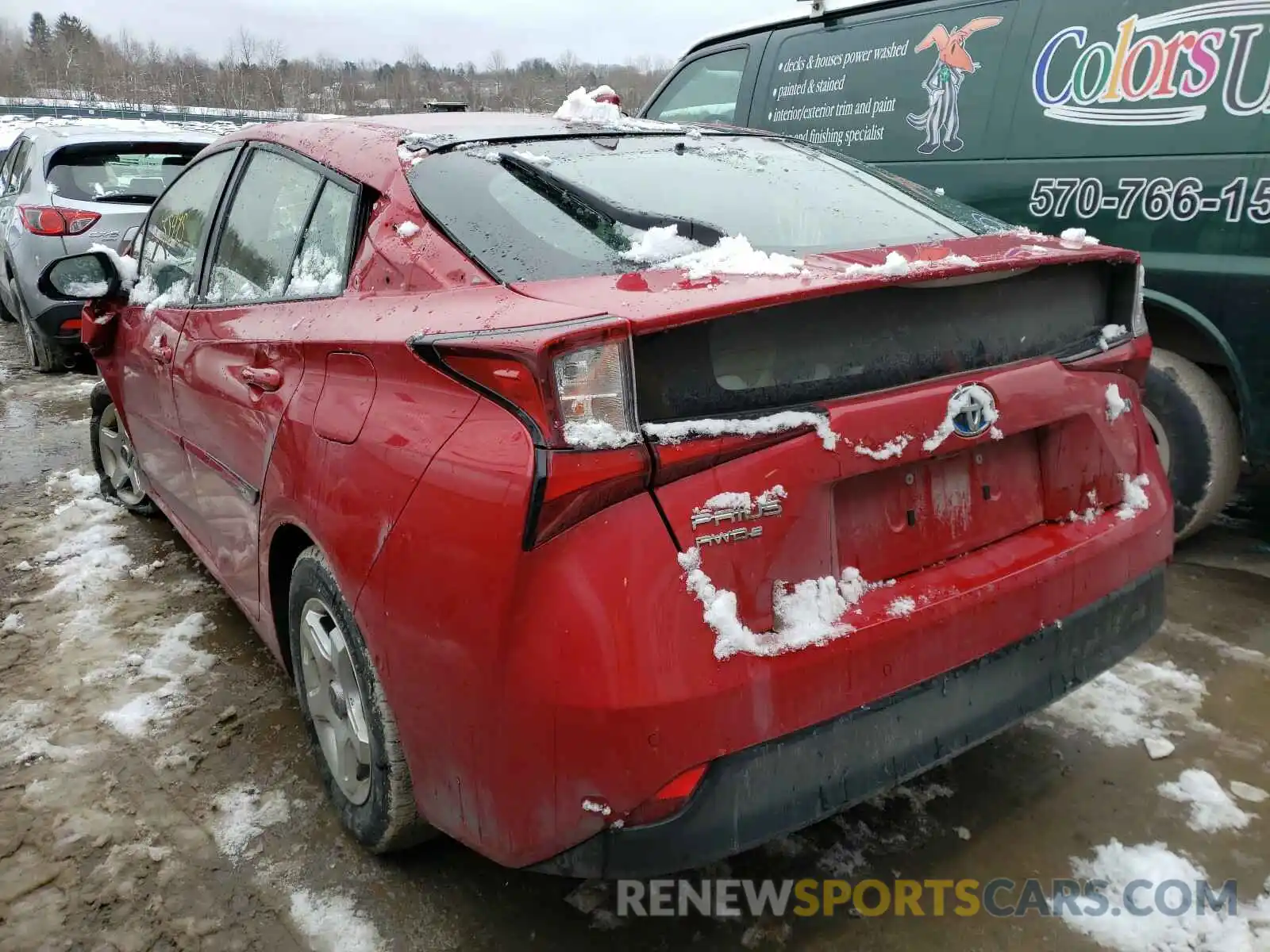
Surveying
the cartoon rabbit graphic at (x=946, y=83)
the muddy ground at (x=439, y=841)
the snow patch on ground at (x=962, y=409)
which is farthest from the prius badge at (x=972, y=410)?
the cartoon rabbit graphic at (x=946, y=83)

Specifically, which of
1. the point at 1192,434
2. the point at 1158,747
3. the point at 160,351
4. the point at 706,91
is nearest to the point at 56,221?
the point at 160,351

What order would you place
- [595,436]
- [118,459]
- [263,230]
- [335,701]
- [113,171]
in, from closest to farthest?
[595,436] < [335,701] < [263,230] < [118,459] < [113,171]

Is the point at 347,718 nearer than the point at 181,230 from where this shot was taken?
Yes

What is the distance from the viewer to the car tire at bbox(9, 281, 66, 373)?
6953 mm

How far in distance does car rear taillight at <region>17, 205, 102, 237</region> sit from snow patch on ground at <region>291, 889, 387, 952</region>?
19.6 feet

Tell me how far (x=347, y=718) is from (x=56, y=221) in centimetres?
591

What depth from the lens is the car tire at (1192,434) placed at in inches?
132

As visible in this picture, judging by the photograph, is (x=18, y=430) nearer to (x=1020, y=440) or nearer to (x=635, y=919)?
(x=635, y=919)

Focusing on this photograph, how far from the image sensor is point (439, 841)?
222cm

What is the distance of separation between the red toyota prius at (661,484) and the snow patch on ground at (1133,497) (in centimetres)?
1

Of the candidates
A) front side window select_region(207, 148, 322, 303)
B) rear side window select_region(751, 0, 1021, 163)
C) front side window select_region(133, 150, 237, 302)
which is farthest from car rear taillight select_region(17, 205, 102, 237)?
rear side window select_region(751, 0, 1021, 163)

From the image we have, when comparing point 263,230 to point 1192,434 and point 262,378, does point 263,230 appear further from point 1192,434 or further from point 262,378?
point 1192,434

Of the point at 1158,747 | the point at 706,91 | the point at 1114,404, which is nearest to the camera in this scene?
the point at 1114,404

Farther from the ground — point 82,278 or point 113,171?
point 113,171
